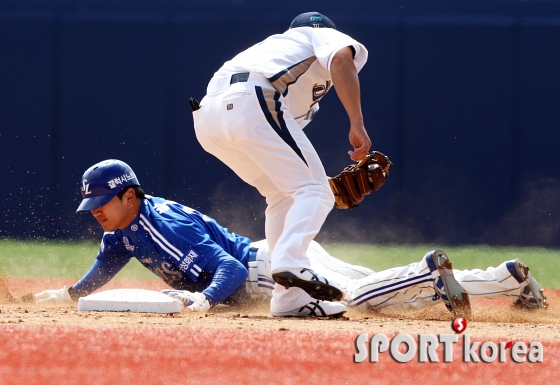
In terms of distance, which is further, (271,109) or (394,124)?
(394,124)

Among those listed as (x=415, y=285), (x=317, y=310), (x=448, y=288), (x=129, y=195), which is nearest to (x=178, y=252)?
(x=129, y=195)

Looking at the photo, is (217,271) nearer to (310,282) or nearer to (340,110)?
(310,282)

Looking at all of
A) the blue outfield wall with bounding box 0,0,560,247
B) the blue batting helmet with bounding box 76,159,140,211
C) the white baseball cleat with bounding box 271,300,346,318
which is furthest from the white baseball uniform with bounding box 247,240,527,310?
the blue outfield wall with bounding box 0,0,560,247

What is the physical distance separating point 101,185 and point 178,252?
385 mm

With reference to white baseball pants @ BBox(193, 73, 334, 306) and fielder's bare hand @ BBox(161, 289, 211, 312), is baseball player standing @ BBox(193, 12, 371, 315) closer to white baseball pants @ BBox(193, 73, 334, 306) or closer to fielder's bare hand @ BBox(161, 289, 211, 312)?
white baseball pants @ BBox(193, 73, 334, 306)

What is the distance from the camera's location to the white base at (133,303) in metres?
2.65

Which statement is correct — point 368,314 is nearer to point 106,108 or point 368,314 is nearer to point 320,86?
point 320,86

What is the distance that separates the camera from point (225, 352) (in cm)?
185

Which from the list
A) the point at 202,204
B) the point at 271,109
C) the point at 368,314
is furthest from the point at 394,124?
the point at 271,109

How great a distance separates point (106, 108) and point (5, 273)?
2.36 meters

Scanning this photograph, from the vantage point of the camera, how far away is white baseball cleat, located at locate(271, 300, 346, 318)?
273 cm

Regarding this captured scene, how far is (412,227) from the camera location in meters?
6.66

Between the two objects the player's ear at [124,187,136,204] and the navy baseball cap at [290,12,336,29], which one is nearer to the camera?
the navy baseball cap at [290,12,336,29]

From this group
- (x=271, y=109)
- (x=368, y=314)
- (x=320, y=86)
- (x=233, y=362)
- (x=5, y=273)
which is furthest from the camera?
(x=5, y=273)
